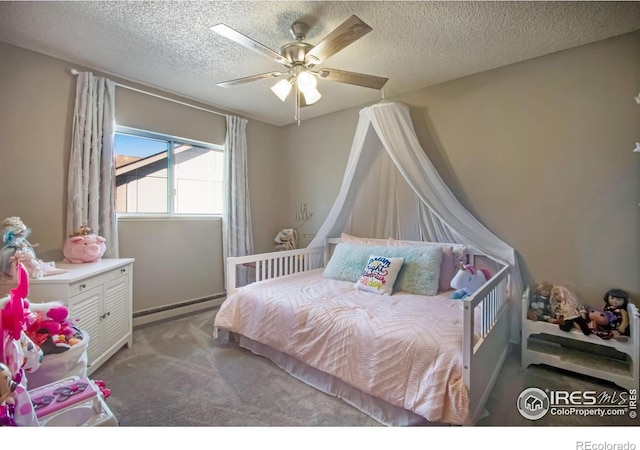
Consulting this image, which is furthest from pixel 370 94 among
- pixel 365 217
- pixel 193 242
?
pixel 193 242

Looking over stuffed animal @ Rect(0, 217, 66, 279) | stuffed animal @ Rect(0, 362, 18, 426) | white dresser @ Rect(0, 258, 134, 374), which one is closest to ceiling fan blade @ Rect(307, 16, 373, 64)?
stuffed animal @ Rect(0, 362, 18, 426)

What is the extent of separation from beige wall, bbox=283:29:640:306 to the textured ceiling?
0.15 metres

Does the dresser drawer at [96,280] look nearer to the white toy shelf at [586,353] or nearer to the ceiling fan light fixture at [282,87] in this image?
the ceiling fan light fixture at [282,87]

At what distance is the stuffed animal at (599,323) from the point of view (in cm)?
180

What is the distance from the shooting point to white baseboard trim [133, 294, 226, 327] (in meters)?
2.80

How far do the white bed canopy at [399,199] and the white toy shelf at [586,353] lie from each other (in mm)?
218

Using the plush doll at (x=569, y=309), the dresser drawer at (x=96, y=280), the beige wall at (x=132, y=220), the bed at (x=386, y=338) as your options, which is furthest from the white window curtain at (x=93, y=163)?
the plush doll at (x=569, y=309)

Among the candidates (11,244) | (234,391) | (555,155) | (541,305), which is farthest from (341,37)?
(11,244)

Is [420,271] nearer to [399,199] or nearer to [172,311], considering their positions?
[399,199]

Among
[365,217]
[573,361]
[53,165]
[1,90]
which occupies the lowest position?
[573,361]

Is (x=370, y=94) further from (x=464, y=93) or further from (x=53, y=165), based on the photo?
(x=53, y=165)

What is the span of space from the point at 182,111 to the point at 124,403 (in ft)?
8.73

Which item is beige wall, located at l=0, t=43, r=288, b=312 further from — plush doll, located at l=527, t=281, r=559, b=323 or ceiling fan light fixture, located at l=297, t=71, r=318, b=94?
plush doll, located at l=527, t=281, r=559, b=323
